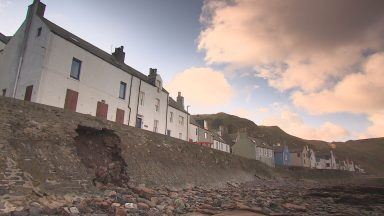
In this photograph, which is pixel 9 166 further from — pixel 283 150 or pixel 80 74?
pixel 283 150

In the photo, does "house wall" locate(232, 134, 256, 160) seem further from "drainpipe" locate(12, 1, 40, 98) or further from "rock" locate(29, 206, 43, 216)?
"rock" locate(29, 206, 43, 216)

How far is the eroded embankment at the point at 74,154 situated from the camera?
34.3ft

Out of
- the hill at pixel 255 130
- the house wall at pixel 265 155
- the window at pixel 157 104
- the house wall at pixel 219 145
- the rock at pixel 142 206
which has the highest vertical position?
the hill at pixel 255 130

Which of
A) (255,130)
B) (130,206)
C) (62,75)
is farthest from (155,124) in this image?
(255,130)

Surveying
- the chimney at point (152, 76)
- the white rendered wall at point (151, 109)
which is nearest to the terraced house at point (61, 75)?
the white rendered wall at point (151, 109)

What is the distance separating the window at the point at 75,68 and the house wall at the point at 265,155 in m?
51.0

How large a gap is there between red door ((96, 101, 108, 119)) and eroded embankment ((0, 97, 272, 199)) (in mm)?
9644

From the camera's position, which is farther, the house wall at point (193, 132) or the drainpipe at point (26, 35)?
the house wall at point (193, 132)

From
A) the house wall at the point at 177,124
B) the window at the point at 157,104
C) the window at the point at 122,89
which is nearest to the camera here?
the window at the point at 122,89

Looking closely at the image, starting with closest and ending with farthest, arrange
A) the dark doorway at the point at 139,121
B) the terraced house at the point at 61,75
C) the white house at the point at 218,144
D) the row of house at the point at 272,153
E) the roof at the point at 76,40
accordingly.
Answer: the terraced house at the point at 61,75 < the roof at the point at 76,40 < the dark doorway at the point at 139,121 < the white house at the point at 218,144 < the row of house at the point at 272,153

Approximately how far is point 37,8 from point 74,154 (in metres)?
19.9

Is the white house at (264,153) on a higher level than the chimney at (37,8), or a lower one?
lower

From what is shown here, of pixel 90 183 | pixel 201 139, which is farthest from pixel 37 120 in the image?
pixel 201 139

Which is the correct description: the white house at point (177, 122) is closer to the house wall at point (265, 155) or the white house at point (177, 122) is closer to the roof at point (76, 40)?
the roof at point (76, 40)
